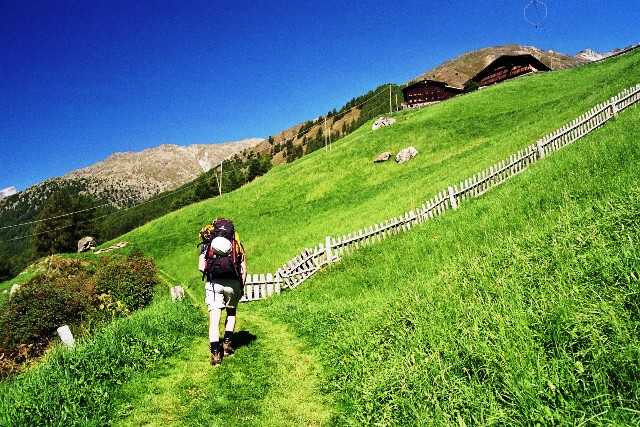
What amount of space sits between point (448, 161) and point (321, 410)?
1003 inches

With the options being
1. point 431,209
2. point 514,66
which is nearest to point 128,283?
point 431,209

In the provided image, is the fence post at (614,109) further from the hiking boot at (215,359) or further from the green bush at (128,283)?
the green bush at (128,283)

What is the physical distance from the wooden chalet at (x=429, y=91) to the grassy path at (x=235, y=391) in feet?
253

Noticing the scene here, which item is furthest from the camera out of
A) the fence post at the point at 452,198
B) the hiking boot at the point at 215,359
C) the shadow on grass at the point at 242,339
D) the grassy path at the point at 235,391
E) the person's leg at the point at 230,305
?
the fence post at the point at 452,198

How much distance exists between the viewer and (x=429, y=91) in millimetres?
78438

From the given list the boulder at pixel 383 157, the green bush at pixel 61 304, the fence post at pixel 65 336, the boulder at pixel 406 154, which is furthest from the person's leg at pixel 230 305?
the boulder at pixel 383 157

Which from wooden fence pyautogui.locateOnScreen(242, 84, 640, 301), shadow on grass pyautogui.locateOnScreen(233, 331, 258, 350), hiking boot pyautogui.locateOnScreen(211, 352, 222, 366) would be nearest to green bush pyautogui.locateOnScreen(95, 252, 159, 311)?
wooden fence pyautogui.locateOnScreen(242, 84, 640, 301)

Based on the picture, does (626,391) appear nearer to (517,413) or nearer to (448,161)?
(517,413)

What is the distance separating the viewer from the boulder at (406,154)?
3369 centimetres

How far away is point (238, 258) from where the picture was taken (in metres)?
7.04

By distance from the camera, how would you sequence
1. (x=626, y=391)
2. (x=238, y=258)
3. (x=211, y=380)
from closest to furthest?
(x=626, y=391)
(x=211, y=380)
(x=238, y=258)

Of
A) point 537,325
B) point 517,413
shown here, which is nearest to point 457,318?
point 537,325

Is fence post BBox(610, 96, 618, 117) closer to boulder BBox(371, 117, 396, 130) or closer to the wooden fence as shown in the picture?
the wooden fence

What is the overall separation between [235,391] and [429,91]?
83.0 metres
